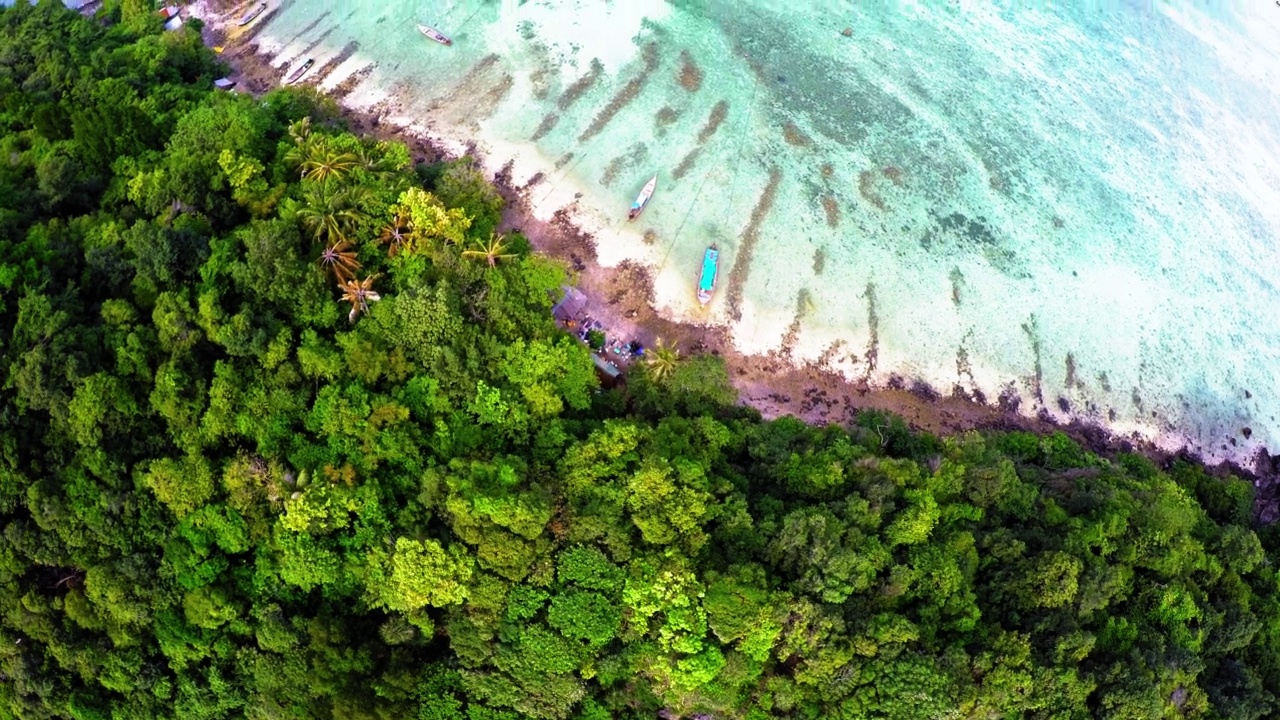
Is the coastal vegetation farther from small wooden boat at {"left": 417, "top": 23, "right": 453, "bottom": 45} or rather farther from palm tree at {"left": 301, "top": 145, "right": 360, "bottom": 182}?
small wooden boat at {"left": 417, "top": 23, "right": 453, "bottom": 45}

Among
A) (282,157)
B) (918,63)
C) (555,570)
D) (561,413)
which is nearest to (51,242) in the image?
(282,157)

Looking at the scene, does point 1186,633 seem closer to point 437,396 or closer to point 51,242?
point 437,396

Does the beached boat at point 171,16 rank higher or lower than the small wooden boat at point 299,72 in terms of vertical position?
lower

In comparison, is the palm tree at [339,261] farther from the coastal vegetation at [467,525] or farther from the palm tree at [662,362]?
the palm tree at [662,362]

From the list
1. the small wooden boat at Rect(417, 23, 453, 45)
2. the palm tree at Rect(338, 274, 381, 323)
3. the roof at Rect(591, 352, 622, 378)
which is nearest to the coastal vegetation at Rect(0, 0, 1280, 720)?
the palm tree at Rect(338, 274, 381, 323)

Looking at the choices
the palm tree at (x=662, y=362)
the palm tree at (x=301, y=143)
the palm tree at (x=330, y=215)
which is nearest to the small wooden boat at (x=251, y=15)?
the palm tree at (x=301, y=143)
